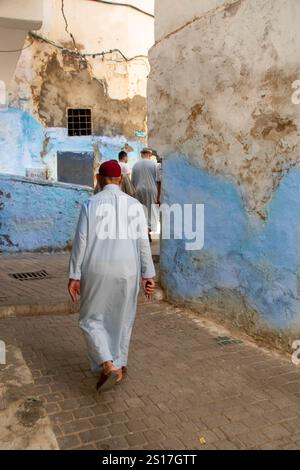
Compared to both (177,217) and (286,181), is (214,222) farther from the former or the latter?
(286,181)

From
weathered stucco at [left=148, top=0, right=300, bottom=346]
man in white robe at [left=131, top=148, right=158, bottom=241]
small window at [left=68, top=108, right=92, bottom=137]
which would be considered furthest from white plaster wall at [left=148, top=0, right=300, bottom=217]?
small window at [left=68, top=108, right=92, bottom=137]

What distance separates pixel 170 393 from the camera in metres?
3.43

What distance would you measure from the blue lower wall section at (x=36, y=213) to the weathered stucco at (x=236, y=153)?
3.55 metres

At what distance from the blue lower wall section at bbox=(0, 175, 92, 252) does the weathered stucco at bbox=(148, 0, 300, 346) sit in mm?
3553

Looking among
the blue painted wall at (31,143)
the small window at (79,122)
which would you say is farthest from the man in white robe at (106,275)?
the small window at (79,122)

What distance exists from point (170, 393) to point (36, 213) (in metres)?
5.93

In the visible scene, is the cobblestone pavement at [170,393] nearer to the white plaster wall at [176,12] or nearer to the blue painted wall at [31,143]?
the white plaster wall at [176,12]

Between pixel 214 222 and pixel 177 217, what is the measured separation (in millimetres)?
705

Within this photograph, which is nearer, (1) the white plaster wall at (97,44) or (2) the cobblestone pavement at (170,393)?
(2) the cobblestone pavement at (170,393)

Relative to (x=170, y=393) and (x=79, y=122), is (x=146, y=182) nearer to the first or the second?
(x=170, y=393)

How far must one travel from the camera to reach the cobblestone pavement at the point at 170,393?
112 inches

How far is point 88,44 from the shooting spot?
1559 centimetres
